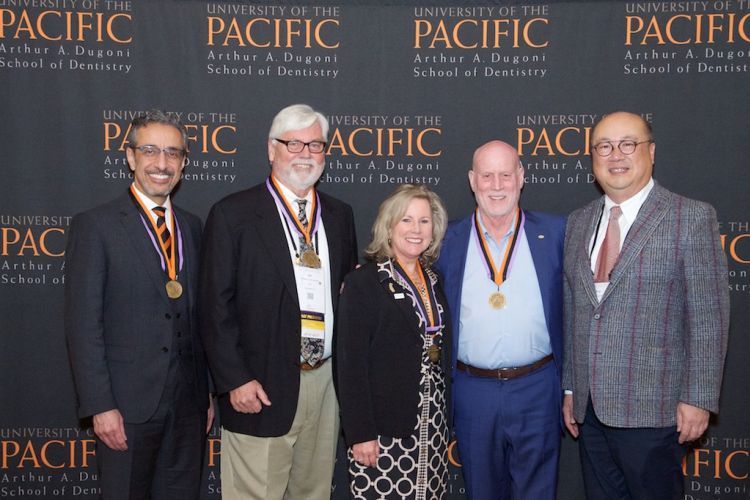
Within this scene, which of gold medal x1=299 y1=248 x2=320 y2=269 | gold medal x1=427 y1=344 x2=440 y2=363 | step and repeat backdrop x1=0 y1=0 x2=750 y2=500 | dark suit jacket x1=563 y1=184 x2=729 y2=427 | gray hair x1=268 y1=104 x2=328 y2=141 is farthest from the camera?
step and repeat backdrop x1=0 y1=0 x2=750 y2=500

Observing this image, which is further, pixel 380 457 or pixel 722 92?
pixel 722 92

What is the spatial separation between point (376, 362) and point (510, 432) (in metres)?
0.74

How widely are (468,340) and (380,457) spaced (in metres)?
0.68

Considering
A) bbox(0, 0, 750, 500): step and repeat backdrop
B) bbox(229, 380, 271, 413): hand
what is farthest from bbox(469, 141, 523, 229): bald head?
bbox(229, 380, 271, 413): hand

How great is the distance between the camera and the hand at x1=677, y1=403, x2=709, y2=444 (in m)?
2.82

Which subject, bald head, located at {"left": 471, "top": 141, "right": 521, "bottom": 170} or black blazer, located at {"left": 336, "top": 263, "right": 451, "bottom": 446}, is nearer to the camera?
black blazer, located at {"left": 336, "top": 263, "right": 451, "bottom": 446}

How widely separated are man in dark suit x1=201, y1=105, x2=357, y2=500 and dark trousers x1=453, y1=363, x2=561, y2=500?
2.17 feet

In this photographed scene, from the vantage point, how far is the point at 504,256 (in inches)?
126

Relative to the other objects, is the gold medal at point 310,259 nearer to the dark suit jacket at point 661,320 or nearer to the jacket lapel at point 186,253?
the jacket lapel at point 186,253

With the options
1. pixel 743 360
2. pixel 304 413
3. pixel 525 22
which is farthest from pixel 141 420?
pixel 743 360

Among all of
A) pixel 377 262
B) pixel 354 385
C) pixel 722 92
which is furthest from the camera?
pixel 722 92

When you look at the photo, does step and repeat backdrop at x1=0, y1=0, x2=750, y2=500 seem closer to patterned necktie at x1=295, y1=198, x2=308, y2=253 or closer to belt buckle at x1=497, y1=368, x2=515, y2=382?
patterned necktie at x1=295, y1=198, x2=308, y2=253

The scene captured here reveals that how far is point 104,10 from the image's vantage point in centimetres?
397

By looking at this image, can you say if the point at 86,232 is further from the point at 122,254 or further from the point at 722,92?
the point at 722,92
